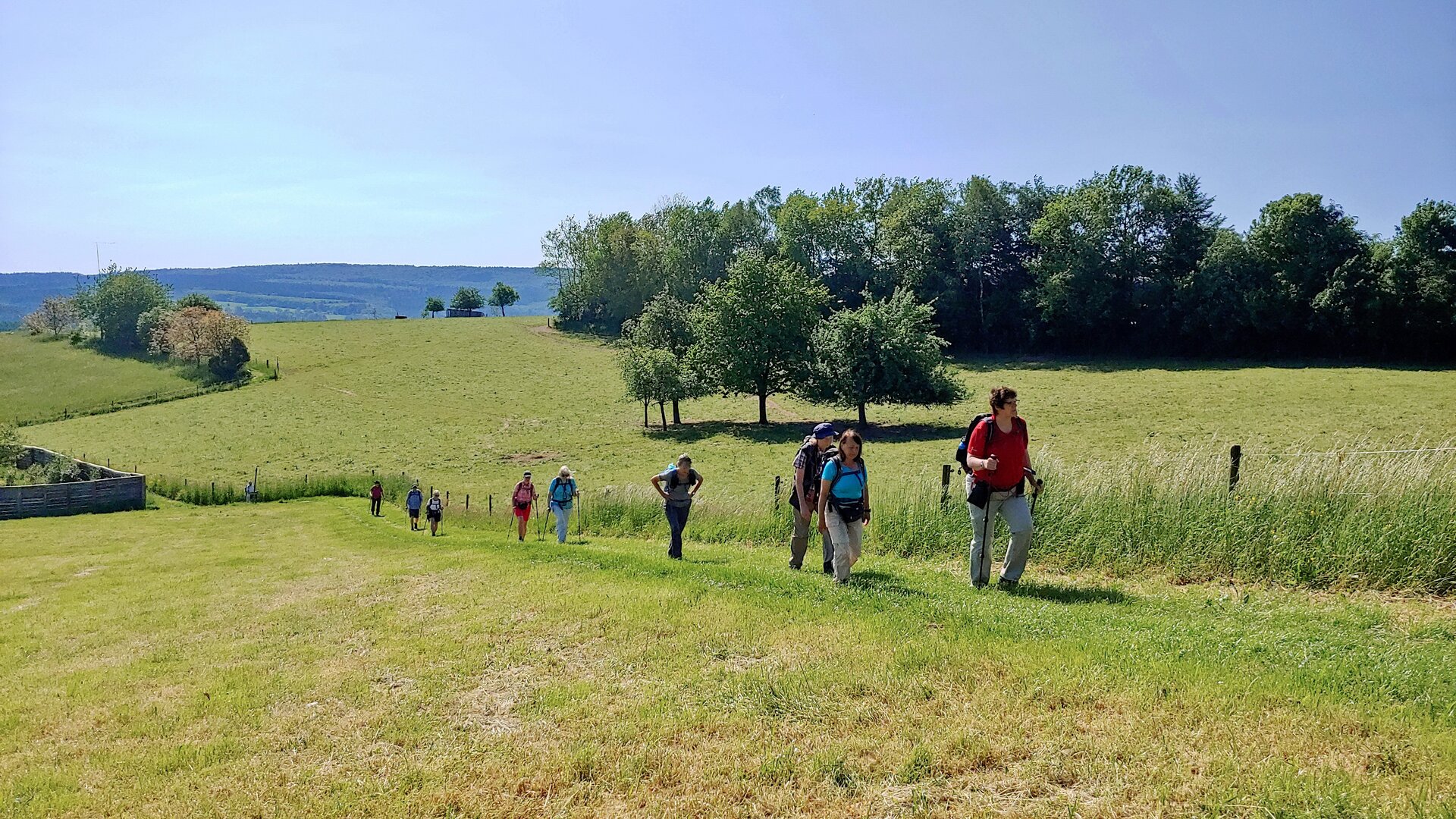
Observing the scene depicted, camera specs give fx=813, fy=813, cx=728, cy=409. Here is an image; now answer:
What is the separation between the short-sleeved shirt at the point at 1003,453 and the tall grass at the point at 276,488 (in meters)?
30.7

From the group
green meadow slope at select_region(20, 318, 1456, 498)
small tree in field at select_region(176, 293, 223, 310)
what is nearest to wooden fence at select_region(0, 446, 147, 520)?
green meadow slope at select_region(20, 318, 1456, 498)

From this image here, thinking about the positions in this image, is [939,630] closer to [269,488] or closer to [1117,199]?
[269,488]

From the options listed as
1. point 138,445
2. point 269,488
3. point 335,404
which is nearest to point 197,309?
point 335,404

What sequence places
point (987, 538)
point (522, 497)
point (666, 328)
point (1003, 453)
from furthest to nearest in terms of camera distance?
1. point (666, 328)
2. point (522, 497)
3. point (987, 538)
4. point (1003, 453)

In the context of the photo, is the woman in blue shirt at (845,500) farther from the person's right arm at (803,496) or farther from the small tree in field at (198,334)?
the small tree in field at (198,334)

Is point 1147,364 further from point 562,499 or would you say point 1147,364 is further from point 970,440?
point 970,440

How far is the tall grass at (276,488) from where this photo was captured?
36.1 metres

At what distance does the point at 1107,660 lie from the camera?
239 inches

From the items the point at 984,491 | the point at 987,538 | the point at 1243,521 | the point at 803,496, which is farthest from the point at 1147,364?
the point at 984,491

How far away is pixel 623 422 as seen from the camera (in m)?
56.2

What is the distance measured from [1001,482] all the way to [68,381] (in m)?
87.5

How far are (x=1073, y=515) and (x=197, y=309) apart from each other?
86426 mm

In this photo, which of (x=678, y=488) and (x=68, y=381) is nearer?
(x=678, y=488)

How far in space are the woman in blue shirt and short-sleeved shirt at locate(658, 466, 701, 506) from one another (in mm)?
4427
